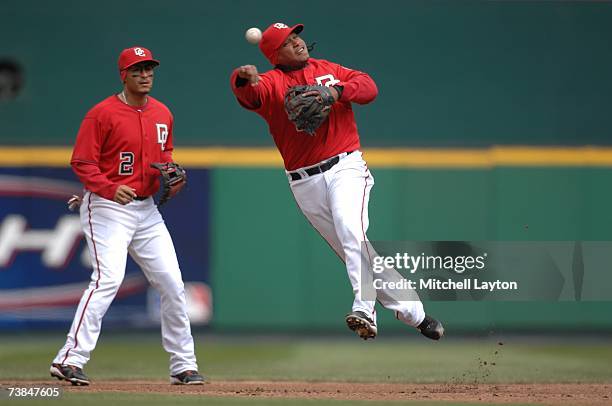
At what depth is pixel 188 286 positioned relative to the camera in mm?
10969

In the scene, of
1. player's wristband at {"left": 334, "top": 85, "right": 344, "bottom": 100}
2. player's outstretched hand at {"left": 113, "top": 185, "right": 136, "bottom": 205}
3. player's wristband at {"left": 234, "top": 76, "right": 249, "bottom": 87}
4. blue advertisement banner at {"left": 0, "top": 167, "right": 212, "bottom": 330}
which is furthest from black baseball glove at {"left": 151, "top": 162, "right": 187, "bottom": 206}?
blue advertisement banner at {"left": 0, "top": 167, "right": 212, "bottom": 330}

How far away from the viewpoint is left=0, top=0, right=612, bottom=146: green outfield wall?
11.9m

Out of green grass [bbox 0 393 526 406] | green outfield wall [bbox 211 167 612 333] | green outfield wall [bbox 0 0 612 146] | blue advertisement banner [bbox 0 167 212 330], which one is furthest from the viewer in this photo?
green outfield wall [bbox 0 0 612 146]

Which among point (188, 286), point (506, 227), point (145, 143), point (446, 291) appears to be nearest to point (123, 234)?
point (145, 143)

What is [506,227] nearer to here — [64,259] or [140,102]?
[64,259]

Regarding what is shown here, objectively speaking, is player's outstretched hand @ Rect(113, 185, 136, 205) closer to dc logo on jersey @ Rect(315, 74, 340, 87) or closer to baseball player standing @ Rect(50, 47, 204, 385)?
baseball player standing @ Rect(50, 47, 204, 385)

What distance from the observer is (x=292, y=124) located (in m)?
6.35

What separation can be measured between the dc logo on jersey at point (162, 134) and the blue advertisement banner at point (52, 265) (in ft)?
14.9

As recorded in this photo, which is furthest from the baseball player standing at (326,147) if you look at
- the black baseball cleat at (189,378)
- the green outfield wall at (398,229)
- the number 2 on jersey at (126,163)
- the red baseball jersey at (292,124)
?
the green outfield wall at (398,229)

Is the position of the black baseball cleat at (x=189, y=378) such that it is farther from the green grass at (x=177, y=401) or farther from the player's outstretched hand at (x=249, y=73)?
the player's outstretched hand at (x=249, y=73)

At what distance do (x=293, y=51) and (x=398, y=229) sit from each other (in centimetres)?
489

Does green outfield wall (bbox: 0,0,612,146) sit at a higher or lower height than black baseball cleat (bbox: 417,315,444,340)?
higher

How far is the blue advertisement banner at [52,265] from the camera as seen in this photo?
10.9 m

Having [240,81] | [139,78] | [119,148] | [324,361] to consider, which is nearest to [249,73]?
[240,81]
